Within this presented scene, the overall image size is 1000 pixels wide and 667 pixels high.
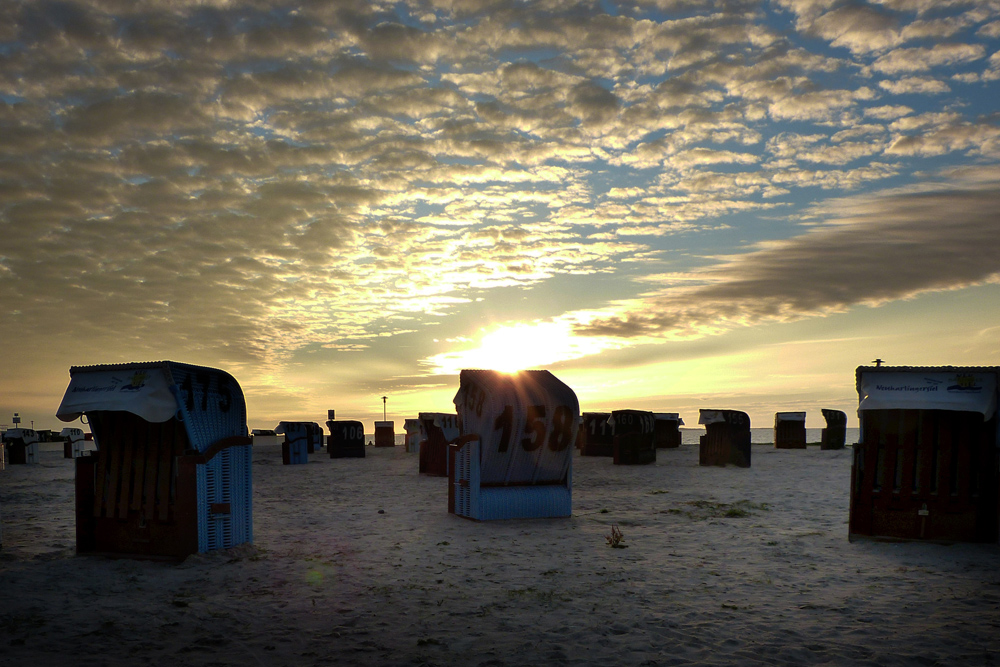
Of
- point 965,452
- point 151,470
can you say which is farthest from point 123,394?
point 965,452

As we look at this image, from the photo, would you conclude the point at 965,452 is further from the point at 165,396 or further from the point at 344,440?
the point at 344,440

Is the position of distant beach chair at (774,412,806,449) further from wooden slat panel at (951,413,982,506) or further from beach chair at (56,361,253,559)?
beach chair at (56,361,253,559)

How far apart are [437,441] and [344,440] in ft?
46.6

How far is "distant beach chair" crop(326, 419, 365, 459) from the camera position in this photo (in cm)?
4088

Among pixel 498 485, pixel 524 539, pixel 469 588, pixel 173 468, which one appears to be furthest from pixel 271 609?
pixel 498 485

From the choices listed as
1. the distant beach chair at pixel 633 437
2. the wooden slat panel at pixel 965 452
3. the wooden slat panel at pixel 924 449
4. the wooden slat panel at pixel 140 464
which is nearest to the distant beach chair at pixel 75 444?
the distant beach chair at pixel 633 437

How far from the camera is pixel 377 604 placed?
8.82 meters

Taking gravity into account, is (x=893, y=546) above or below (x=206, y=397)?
below

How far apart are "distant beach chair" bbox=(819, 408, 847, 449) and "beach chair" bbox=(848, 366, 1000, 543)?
99.2 feet

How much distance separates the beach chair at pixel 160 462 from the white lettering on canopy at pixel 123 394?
0.02 m

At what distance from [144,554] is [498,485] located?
7.31 meters

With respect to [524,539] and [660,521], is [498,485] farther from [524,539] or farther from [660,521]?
[660,521]

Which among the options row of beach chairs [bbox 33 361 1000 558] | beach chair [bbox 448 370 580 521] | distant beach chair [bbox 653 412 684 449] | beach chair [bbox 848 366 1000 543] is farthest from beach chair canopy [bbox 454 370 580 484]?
distant beach chair [bbox 653 412 684 449]

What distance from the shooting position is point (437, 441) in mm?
28859
